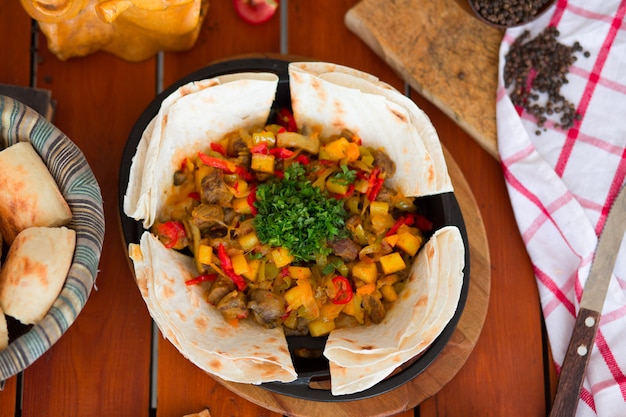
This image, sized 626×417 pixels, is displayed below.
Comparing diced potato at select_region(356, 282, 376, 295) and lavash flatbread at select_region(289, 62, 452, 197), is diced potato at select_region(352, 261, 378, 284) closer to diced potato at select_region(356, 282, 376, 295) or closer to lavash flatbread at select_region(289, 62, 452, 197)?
diced potato at select_region(356, 282, 376, 295)

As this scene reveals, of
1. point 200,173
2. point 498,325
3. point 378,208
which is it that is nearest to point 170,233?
point 200,173

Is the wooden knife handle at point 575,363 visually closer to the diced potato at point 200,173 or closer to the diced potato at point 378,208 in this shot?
the diced potato at point 378,208

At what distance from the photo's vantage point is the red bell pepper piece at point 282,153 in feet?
7.38

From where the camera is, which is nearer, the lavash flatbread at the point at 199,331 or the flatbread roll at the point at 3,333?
the flatbread roll at the point at 3,333

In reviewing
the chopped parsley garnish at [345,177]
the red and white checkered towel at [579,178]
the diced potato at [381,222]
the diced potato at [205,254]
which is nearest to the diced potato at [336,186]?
the chopped parsley garnish at [345,177]

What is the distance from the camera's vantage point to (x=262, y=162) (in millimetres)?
2229

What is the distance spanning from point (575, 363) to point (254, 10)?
1.73m

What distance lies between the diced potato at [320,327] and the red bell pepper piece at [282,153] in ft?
1.79

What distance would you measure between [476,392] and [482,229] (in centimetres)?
58

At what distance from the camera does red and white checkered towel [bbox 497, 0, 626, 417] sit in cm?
242

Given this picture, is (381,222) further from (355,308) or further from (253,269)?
(253,269)

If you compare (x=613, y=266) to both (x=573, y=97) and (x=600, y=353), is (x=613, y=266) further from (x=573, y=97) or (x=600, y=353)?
(x=573, y=97)

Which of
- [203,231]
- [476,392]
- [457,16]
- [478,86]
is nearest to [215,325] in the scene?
[203,231]

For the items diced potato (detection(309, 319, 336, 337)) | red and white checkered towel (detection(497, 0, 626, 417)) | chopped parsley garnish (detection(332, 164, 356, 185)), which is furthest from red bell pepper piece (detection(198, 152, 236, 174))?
red and white checkered towel (detection(497, 0, 626, 417))
